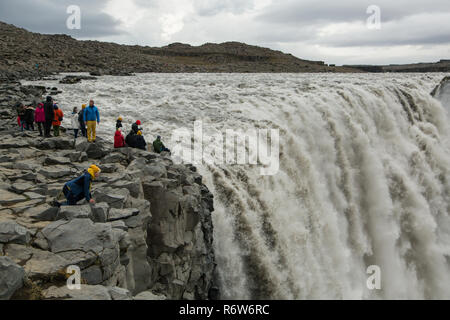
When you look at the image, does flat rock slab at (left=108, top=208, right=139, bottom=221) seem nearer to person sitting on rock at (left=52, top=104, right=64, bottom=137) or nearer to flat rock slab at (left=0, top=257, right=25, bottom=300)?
flat rock slab at (left=0, top=257, right=25, bottom=300)

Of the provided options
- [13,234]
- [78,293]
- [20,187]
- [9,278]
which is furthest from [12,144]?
[78,293]

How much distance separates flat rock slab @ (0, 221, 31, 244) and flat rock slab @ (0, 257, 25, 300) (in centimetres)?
133

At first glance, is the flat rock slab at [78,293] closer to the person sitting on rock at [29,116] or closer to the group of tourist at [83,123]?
the group of tourist at [83,123]

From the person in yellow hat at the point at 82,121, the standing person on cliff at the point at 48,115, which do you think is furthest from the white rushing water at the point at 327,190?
the standing person on cliff at the point at 48,115

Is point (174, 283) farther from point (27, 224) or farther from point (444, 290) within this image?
point (444, 290)

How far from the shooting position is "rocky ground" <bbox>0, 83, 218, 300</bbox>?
635cm

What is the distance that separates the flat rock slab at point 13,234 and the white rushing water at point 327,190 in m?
6.29

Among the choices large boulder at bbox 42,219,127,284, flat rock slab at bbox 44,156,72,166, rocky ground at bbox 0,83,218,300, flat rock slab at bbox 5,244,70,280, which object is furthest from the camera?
flat rock slab at bbox 44,156,72,166

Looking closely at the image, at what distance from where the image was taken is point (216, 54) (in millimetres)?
122750

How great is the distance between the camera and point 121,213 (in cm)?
858

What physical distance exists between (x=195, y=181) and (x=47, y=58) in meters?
58.6

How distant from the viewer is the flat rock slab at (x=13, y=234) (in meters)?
6.67

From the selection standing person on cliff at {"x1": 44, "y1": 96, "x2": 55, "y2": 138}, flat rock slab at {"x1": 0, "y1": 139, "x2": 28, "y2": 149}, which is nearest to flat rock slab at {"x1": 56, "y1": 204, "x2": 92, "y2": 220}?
flat rock slab at {"x1": 0, "y1": 139, "x2": 28, "y2": 149}
